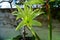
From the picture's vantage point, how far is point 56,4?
1764 mm

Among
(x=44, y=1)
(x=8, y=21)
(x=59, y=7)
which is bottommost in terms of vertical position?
(x=8, y=21)

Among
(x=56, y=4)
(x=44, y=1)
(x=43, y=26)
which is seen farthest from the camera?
(x=43, y=26)

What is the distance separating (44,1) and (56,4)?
65 cm

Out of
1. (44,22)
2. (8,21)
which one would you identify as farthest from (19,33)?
(44,22)

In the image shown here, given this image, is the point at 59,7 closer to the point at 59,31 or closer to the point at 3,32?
the point at 59,31

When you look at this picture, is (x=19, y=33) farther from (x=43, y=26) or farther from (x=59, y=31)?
(x=59, y=31)

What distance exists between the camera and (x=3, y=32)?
1997 mm

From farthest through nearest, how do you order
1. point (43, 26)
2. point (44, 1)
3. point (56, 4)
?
point (43, 26) → point (56, 4) → point (44, 1)

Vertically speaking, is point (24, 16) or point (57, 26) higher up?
point (24, 16)

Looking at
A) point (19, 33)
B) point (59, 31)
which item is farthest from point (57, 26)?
point (19, 33)

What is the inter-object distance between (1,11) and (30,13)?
2.44 feet

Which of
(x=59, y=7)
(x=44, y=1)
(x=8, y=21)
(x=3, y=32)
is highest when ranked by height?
(x=44, y=1)

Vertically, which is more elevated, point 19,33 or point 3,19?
point 3,19

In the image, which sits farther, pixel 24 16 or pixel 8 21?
pixel 8 21
